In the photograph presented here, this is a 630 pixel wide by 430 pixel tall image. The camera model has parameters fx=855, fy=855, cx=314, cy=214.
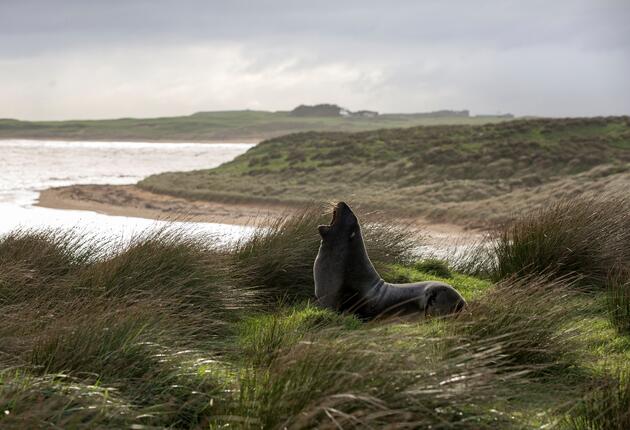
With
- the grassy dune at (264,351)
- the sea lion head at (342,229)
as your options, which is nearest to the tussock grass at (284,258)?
the grassy dune at (264,351)

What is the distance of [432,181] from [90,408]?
27.5 m

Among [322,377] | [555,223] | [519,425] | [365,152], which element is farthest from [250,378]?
[365,152]

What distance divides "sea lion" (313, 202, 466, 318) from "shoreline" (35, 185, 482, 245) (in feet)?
43.8

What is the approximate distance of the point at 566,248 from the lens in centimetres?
1020

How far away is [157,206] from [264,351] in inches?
898

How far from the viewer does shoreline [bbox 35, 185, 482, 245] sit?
23922 millimetres

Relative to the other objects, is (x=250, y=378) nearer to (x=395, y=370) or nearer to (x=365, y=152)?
(x=395, y=370)

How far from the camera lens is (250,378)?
5.32 meters

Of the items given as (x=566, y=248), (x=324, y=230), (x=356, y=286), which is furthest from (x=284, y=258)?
(x=566, y=248)

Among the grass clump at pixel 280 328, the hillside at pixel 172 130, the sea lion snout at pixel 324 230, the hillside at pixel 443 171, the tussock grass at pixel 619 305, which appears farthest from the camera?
the hillside at pixel 172 130

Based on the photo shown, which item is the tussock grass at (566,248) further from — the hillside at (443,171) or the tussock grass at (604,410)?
the hillside at (443,171)

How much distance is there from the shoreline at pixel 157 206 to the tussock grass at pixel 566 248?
10.6 metres

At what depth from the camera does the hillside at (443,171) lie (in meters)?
25.8

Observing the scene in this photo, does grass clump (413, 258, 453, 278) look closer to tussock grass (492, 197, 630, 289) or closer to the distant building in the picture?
tussock grass (492, 197, 630, 289)
